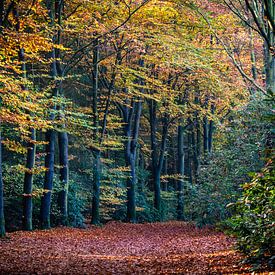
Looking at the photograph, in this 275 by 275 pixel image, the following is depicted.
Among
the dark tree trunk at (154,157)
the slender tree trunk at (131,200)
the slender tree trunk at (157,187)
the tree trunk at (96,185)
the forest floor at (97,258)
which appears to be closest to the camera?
the forest floor at (97,258)

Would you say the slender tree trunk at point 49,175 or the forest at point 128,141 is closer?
the forest at point 128,141

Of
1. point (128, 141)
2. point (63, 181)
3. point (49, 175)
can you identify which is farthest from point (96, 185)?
point (49, 175)

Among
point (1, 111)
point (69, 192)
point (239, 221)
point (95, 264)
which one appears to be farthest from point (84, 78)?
point (239, 221)

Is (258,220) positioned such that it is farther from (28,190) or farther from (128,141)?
(128,141)

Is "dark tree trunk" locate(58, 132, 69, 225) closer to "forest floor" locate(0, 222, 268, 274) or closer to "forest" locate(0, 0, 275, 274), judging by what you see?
"forest" locate(0, 0, 275, 274)

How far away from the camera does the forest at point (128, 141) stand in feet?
28.8

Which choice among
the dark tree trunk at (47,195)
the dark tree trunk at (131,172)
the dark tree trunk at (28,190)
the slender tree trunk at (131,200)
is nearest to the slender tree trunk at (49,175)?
the dark tree trunk at (47,195)

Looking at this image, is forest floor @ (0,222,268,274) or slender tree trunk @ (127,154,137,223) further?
slender tree trunk @ (127,154,137,223)

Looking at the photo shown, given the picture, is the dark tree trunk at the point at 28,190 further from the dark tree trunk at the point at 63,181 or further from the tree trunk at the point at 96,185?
the tree trunk at the point at 96,185

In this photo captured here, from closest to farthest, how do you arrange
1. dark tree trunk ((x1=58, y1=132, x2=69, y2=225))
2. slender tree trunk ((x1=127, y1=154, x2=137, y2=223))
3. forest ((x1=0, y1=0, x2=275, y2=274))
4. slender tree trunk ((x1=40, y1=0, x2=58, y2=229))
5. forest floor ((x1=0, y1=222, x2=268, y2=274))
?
1. forest floor ((x1=0, y1=222, x2=268, y2=274))
2. forest ((x1=0, y1=0, x2=275, y2=274))
3. slender tree trunk ((x1=40, y1=0, x2=58, y2=229))
4. dark tree trunk ((x1=58, y1=132, x2=69, y2=225))
5. slender tree trunk ((x1=127, y1=154, x2=137, y2=223))

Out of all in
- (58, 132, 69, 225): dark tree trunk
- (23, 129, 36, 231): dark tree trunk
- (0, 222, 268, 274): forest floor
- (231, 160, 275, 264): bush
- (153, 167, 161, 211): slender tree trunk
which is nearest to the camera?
(231, 160, 275, 264): bush

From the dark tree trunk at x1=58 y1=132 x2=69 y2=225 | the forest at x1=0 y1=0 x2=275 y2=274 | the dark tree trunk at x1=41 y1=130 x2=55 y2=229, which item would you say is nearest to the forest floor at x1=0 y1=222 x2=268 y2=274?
the forest at x1=0 y1=0 x2=275 y2=274

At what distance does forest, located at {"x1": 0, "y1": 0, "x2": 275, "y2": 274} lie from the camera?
877 cm

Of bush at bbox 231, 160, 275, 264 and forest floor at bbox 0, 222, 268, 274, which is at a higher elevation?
bush at bbox 231, 160, 275, 264
